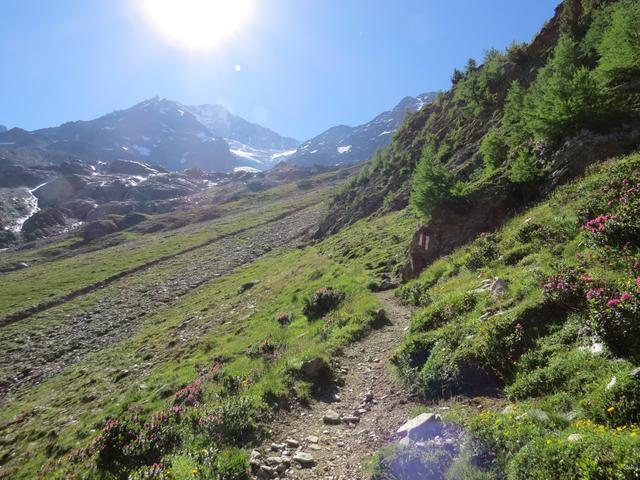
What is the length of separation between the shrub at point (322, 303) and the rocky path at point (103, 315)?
25.0 m

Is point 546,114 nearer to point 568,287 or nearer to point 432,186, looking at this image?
point 432,186

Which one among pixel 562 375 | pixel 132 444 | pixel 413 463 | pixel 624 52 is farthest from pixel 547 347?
pixel 624 52

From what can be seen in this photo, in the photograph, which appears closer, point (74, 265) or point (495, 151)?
point (495, 151)

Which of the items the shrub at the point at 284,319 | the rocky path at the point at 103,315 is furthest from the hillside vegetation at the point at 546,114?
the rocky path at the point at 103,315

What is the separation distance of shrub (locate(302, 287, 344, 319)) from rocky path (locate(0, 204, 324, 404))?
81.9 feet

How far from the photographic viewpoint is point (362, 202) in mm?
64625

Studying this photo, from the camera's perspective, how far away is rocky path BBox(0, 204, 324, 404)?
114 feet

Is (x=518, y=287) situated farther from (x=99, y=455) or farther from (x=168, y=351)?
(x=168, y=351)

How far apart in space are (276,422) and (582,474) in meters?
8.34

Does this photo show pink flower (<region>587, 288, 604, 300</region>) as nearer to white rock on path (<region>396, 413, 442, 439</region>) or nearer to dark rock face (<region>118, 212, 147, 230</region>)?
white rock on path (<region>396, 413, 442, 439</region>)

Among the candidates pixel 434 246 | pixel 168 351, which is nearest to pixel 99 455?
pixel 168 351

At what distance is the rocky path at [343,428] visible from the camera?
9.01 metres

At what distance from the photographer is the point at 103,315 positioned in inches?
1893

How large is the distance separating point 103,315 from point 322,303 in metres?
38.9
